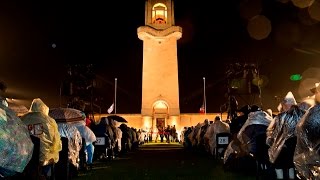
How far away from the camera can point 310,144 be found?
4371 millimetres

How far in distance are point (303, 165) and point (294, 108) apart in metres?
1.78

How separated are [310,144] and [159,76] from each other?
4562cm

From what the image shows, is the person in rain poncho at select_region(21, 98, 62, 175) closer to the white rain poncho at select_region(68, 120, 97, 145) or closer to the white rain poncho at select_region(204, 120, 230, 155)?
the white rain poncho at select_region(68, 120, 97, 145)

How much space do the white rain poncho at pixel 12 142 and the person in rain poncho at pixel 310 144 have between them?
2917mm

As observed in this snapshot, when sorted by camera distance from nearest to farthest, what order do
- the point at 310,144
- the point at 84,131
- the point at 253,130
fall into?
the point at 310,144 → the point at 253,130 → the point at 84,131

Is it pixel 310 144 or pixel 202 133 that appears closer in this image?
pixel 310 144

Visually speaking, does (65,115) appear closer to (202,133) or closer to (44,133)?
(44,133)

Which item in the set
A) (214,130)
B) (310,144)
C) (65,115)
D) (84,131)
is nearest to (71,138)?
(65,115)

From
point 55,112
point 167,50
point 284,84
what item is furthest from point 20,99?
point 55,112

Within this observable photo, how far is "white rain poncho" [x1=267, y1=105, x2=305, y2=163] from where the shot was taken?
20.0ft

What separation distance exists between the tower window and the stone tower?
1258 mm

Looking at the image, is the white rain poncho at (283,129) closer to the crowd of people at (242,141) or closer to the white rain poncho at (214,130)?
the crowd of people at (242,141)

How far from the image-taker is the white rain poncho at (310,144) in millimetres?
4250

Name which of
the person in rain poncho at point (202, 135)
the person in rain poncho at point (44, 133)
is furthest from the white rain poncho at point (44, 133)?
the person in rain poncho at point (202, 135)
